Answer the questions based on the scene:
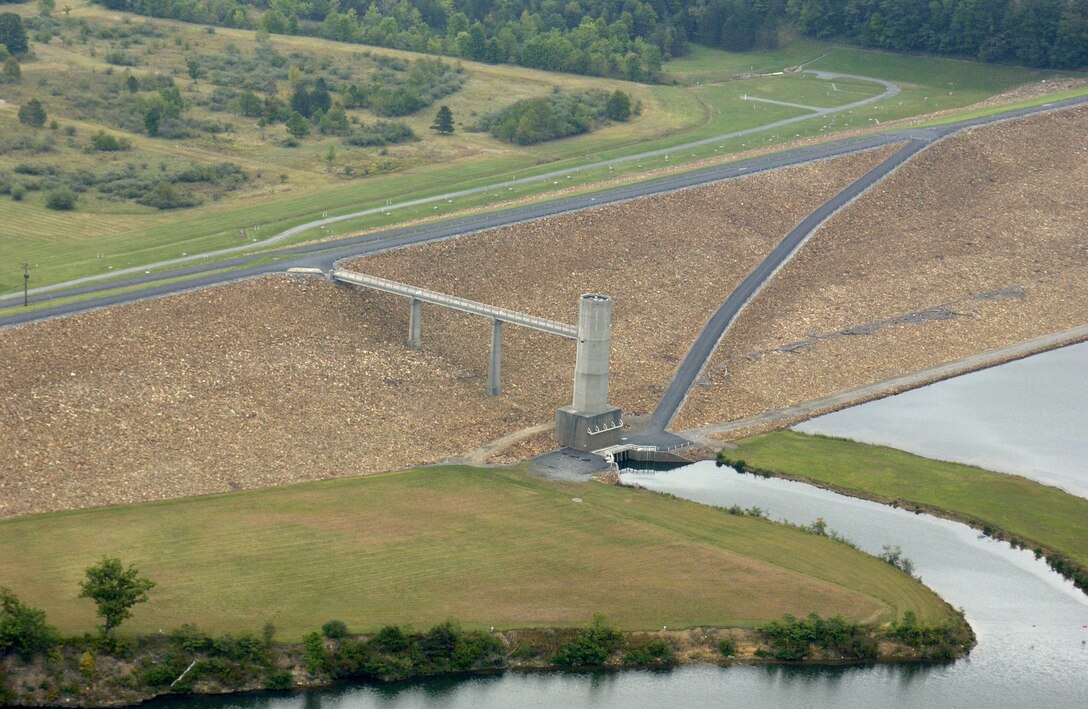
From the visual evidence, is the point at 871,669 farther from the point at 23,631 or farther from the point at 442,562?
the point at 23,631

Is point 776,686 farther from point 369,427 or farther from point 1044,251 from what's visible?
point 1044,251

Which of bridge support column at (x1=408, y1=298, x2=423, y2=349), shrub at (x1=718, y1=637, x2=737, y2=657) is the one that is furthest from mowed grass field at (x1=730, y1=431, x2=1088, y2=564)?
bridge support column at (x1=408, y1=298, x2=423, y2=349)

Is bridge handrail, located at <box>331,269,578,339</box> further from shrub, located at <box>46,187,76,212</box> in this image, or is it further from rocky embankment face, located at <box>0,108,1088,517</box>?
shrub, located at <box>46,187,76,212</box>

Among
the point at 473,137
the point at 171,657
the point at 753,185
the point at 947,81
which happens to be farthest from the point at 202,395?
the point at 947,81

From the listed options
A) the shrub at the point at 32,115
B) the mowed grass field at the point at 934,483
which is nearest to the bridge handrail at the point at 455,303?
the mowed grass field at the point at 934,483

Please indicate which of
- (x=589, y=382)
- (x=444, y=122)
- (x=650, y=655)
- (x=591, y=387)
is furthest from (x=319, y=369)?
(x=444, y=122)
